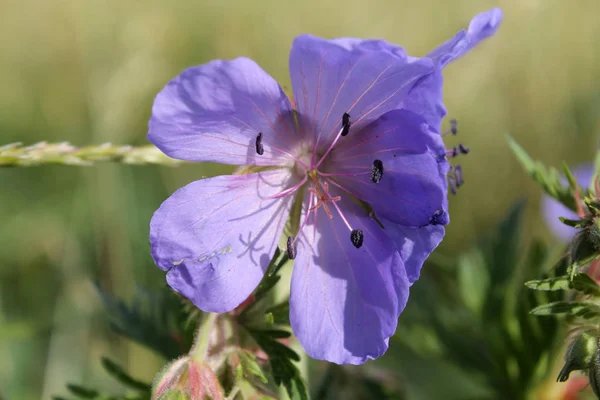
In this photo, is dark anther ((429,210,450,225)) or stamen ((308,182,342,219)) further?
stamen ((308,182,342,219))

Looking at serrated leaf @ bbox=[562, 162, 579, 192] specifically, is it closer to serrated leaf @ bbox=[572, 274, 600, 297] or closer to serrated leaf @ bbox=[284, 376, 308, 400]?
serrated leaf @ bbox=[572, 274, 600, 297]

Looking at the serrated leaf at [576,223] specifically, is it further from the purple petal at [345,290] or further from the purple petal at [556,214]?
the purple petal at [556,214]

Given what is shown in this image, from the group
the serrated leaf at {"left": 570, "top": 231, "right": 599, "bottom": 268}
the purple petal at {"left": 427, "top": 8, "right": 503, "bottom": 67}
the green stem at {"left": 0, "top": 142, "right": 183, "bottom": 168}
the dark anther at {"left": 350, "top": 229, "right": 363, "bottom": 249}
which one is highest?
the purple petal at {"left": 427, "top": 8, "right": 503, "bottom": 67}

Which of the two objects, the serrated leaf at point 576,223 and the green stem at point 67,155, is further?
the green stem at point 67,155

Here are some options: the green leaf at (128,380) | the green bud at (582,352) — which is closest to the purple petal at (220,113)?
the green leaf at (128,380)

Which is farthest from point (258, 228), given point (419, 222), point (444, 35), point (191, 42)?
point (444, 35)

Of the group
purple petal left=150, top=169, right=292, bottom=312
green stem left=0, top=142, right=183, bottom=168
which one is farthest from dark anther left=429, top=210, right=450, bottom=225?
green stem left=0, top=142, right=183, bottom=168

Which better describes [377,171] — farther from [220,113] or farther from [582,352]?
[582,352]
